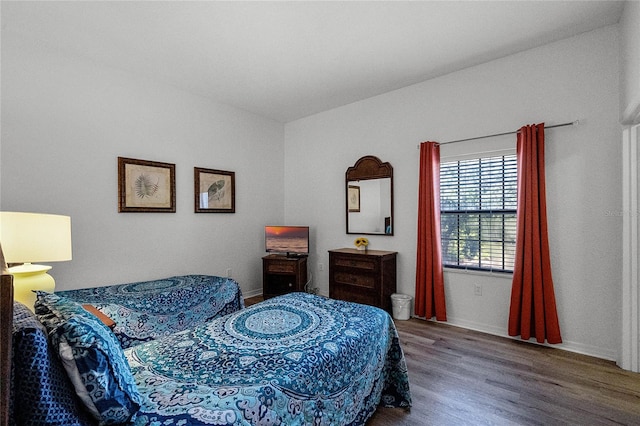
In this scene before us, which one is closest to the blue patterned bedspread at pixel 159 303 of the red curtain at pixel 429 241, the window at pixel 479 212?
the red curtain at pixel 429 241

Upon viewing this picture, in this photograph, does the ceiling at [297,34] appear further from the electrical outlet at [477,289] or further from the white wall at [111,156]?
the electrical outlet at [477,289]

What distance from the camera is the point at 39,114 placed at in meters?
2.71

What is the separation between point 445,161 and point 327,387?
279cm

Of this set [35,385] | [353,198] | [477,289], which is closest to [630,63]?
[477,289]

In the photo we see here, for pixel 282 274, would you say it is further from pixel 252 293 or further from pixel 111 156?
pixel 111 156

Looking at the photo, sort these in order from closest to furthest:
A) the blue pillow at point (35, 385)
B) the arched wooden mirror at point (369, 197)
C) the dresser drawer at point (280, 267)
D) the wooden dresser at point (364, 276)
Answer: the blue pillow at point (35, 385) < the wooden dresser at point (364, 276) < the arched wooden mirror at point (369, 197) < the dresser drawer at point (280, 267)

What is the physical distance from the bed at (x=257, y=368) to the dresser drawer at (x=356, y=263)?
56.5 inches

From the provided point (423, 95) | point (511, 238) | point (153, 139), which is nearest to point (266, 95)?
point (153, 139)

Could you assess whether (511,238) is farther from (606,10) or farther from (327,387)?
(327,387)

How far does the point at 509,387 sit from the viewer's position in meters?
2.08

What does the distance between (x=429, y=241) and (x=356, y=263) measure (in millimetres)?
888

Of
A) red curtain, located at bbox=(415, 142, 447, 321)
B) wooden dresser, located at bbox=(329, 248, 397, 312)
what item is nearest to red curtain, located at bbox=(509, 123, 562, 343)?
red curtain, located at bbox=(415, 142, 447, 321)

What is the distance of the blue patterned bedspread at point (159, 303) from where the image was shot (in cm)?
235

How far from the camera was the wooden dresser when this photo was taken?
11.3ft
